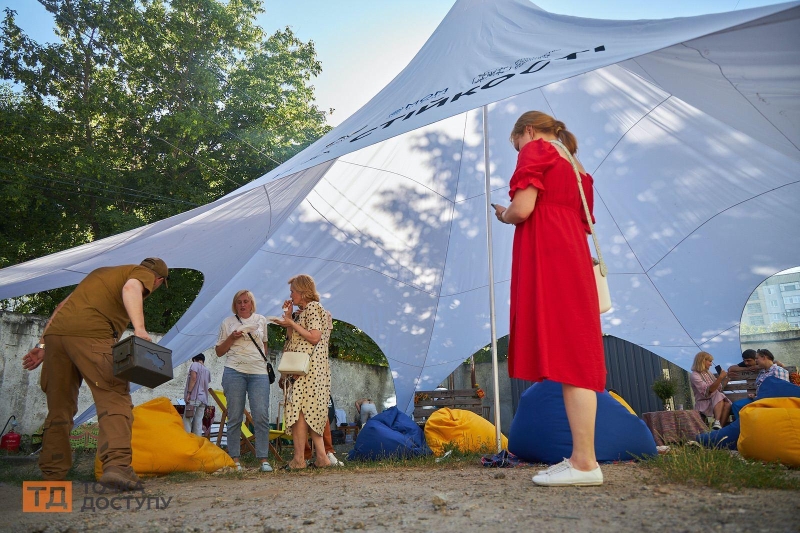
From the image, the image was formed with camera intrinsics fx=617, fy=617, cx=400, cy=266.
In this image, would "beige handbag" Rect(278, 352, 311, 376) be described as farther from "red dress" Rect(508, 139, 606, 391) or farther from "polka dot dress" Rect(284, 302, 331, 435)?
"red dress" Rect(508, 139, 606, 391)

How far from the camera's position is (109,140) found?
1457 cm

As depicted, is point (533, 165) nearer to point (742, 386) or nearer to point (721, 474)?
point (721, 474)

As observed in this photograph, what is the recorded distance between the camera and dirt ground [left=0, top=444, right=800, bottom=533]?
6.56 feet

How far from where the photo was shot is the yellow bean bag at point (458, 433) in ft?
18.5

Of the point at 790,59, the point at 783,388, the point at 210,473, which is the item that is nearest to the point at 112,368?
the point at 210,473

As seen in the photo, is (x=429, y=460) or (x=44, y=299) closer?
(x=429, y=460)

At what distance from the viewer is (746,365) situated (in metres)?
7.52

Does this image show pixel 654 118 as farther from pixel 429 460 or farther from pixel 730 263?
pixel 429 460

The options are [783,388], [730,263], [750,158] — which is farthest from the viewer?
[730,263]

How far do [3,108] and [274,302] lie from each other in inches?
406

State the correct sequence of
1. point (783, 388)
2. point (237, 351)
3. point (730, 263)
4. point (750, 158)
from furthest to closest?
point (730, 263) → point (750, 158) → point (237, 351) → point (783, 388)

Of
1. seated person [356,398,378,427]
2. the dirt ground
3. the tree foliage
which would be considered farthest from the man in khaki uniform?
seated person [356,398,378,427]

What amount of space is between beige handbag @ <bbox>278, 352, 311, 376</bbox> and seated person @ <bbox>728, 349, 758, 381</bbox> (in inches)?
212

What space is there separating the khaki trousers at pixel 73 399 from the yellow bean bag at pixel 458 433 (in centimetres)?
288
